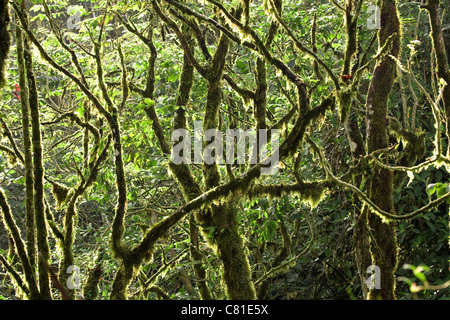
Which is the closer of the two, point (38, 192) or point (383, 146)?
point (38, 192)

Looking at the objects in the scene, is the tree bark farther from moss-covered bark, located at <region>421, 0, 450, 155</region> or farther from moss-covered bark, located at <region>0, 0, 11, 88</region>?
moss-covered bark, located at <region>0, 0, 11, 88</region>

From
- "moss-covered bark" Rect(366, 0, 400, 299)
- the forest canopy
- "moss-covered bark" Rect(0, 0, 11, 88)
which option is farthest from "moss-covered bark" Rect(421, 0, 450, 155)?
"moss-covered bark" Rect(0, 0, 11, 88)

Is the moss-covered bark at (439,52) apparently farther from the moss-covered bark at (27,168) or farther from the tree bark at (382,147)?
the moss-covered bark at (27,168)

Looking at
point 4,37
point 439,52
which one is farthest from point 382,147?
point 4,37

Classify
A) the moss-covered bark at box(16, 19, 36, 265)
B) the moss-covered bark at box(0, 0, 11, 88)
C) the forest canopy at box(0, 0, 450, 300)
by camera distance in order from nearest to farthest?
the moss-covered bark at box(0, 0, 11, 88) → the moss-covered bark at box(16, 19, 36, 265) → the forest canopy at box(0, 0, 450, 300)

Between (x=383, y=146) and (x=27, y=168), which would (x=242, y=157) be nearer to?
(x=383, y=146)

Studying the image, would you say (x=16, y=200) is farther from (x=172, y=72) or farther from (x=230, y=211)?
(x=230, y=211)

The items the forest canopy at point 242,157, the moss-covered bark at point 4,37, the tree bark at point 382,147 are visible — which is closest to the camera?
the moss-covered bark at point 4,37

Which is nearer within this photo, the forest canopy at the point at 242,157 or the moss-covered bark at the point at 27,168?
the moss-covered bark at the point at 27,168

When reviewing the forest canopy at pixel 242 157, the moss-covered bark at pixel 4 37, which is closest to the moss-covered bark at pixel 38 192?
the forest canopy at pixel 242 157

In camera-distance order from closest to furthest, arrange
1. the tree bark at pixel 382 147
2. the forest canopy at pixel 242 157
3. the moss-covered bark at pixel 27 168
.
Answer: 1. the moss-covered bark at pixel 27 168
2. the forest canopy at pixel 242 157
3. the tree bark at pixel 382 147

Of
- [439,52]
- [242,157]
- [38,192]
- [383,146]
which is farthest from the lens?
[242,157]

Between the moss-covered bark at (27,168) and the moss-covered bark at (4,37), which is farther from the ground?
the moss-covered bark at (4,37)

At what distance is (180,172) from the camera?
406 cm
